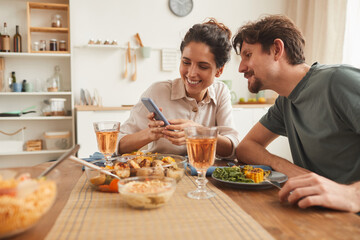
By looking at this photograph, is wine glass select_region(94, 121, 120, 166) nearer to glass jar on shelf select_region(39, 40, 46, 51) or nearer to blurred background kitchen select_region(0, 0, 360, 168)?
blurred background kitchen select_region(0, 0, 360, 168)

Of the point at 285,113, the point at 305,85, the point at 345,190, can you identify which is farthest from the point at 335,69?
the point at 345,190

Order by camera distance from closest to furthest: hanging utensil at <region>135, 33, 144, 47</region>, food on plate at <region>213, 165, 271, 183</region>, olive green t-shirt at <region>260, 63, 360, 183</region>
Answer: food on plate at <region>213, 165, 271, 183</region>, olive green t-shirt at <region>260, 63, 360, 183</region>, hanging utensil at <region>135, 33, 144, 47</region>

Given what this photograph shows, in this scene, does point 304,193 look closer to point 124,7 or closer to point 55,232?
point 55,232

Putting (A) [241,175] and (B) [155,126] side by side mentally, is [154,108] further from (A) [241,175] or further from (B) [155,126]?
(A) [241,175]

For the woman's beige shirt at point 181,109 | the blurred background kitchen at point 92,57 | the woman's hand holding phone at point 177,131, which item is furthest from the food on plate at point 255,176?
the blurred background kitchen at point 92,57

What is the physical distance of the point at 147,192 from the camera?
779 millimetres

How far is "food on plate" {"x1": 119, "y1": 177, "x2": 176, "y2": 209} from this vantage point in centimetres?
76

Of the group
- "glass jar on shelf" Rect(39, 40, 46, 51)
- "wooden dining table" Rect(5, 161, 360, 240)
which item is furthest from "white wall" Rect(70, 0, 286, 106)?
"wooden dining table" Rect(5, 161, 360, 240)

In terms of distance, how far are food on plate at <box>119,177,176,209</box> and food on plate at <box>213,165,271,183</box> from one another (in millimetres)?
295

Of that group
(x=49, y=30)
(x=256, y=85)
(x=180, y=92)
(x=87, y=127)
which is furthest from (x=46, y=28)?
(x=256, y=85)

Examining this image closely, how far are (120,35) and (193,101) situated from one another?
2954 mm

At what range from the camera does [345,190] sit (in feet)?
2.77

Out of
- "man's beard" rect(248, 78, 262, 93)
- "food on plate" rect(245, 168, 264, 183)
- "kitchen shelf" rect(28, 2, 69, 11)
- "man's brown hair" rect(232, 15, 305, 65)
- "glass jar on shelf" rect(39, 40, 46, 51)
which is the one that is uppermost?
"kitchen shelf" rect(28, 2, 69, 11)

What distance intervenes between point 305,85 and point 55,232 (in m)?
1.17
